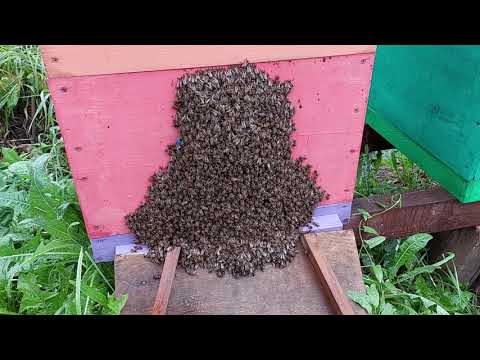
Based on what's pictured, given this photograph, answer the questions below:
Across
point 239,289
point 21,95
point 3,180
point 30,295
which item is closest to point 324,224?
point 239,289

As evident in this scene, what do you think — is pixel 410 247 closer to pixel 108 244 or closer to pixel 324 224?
pixel 324 224

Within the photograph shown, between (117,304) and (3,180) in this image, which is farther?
(3,180)

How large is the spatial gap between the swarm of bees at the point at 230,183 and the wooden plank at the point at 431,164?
81 cm

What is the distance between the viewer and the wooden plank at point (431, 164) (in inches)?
96.4

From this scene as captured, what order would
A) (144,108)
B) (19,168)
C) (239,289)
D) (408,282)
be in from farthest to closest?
(19,168), (408,282), (239,289), (144,108)

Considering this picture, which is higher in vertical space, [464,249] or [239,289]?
[239,289]

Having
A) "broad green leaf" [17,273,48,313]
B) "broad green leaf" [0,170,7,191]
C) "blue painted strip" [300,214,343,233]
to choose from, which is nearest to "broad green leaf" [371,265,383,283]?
"blue painted strip" [300,214,343,233]

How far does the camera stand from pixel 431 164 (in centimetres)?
264

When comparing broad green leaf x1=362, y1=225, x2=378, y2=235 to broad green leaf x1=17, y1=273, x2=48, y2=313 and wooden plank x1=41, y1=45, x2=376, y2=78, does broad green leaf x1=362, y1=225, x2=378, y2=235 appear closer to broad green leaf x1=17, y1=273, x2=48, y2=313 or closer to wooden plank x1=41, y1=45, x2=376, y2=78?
wooden plank x1=41, y1=45, x2=376, y2=78

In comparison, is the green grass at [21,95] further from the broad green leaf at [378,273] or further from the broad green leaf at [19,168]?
the broad green leaf at [378,273]

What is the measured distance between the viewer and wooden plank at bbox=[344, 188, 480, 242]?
2.62 metres

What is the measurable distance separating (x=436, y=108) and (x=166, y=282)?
1.76 meters

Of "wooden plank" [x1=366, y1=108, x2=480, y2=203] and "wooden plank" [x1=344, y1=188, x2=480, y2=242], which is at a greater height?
"wooden plank" [x1=366, y1=108, x2=480, y2=203]

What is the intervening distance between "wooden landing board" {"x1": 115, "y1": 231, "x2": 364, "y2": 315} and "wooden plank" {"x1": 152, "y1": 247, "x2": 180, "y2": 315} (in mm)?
78
